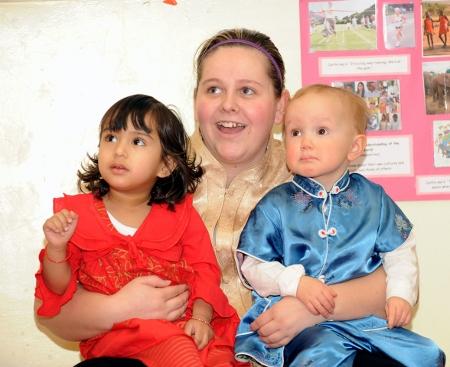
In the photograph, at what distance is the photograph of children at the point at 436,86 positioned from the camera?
2.26m

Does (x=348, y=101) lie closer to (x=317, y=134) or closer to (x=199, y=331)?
(x=317, y=134)

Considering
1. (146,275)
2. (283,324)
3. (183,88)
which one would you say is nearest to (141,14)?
(183,88)

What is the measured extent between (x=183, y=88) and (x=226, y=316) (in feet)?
2.97

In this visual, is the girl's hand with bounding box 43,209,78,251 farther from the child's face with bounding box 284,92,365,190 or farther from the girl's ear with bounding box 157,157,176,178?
the child's face with bounding box 284,92,365,190

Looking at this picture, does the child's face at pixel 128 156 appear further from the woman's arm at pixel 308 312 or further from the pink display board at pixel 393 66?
the pink display board at pixel 393 66

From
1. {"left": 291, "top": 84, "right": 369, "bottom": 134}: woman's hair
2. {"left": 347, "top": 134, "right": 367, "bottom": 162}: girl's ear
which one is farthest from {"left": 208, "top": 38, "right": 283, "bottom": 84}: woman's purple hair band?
{"left": 347, "top": 134, "right": 367, "bottom": 162}: girl's ear

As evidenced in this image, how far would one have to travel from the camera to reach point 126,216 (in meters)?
1.74

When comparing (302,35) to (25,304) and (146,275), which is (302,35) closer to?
(146,275)

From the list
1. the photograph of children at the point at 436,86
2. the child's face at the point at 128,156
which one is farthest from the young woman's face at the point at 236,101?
the photograph of children at the point at 436,86

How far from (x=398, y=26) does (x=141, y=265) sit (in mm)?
1252

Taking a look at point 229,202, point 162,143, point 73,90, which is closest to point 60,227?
point 162,143

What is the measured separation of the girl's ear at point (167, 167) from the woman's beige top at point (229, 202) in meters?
0.19

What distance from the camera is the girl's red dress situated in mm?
1605

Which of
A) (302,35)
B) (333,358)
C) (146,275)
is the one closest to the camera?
(333,358)
